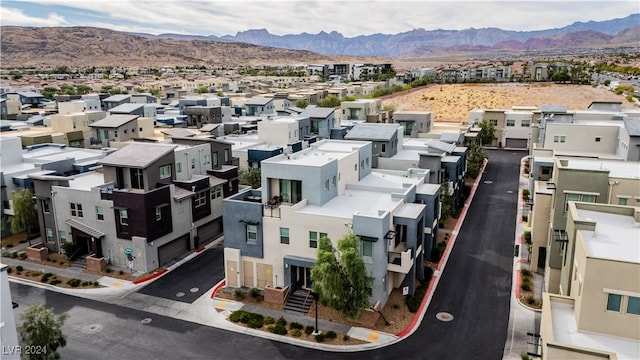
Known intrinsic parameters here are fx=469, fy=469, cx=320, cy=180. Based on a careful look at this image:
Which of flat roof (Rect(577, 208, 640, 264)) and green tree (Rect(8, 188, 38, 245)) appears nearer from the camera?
flat roof (Rect(577, 208, 640, 264))

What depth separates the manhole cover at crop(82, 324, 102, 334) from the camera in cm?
2958

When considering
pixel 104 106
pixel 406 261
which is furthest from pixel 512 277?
pixel 104 106

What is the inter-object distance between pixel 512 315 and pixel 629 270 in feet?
40.1

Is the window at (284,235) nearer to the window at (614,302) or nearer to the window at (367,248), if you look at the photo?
the window at (367,248)

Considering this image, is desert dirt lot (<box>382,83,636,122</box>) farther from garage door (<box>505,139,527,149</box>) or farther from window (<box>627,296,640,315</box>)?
window (<box>627,296,640,315</box>)

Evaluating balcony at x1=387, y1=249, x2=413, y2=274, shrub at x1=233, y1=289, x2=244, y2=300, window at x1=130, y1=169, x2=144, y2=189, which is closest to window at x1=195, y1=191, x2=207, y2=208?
window at x1=130, y1=169, x2=144, y2=189

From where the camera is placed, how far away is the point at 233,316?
3061 cm

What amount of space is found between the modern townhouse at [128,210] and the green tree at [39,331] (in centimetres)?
1327

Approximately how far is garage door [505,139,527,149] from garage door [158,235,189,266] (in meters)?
68.4

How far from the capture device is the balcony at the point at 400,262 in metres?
30.2

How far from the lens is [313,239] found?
31422mm

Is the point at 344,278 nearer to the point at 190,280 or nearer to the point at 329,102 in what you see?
the point at 190,280

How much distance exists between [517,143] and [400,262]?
67359 millimetres

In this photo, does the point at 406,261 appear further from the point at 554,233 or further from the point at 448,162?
the point at 448,162
